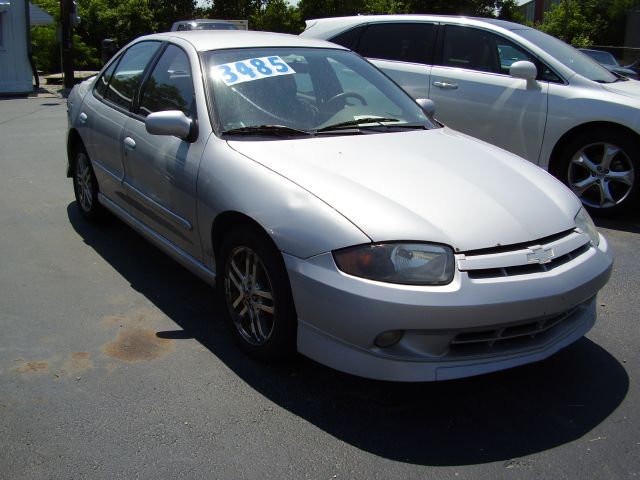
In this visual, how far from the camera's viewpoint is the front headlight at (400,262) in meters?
3.00

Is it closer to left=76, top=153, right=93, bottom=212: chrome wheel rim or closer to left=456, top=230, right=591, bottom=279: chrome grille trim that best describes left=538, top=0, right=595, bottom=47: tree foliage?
left=76, top=153, right=93, bottom=212: chrome wheel rim

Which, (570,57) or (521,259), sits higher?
(570,57)

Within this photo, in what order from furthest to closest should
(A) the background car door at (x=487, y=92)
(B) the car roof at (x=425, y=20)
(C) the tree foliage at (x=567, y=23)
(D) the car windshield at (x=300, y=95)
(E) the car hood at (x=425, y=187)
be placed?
(C) the tree foliage at (x=567, y=23) < (B) the car roof at (x=425, y=20) < (A) the background car door at (x=487, y=92) < (D) the car windshield at (x=300, y=95) < (E) the car hood at (x=425, y=187)

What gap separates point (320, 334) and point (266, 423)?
0.45 m

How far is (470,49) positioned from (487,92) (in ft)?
1.88

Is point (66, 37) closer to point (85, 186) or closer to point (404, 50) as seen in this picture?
point (404, 50)

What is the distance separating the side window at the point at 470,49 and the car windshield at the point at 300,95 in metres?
2.47

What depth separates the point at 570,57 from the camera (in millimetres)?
6875

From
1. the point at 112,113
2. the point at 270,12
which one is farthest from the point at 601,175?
the point at 270,12

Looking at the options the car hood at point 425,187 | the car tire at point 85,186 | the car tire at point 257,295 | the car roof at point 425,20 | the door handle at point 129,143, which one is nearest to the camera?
the car hood at point 425,187

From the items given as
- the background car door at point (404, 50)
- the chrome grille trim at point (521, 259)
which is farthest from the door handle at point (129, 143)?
the background car door at point (404, 50)

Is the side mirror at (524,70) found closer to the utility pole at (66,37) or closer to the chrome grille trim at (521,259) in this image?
the chrome grille trim at (521,259)

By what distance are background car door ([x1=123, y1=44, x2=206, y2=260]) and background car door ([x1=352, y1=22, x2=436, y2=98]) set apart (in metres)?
3.21

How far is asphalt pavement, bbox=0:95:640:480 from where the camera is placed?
2865 mm
